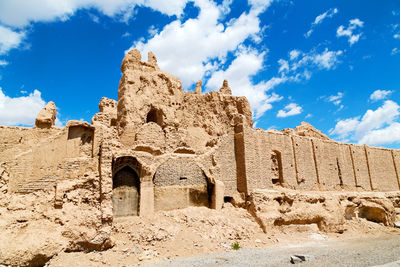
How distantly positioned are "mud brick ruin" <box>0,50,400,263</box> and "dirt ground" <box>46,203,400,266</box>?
0.57 m

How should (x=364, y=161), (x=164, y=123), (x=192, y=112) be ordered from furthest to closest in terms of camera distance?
(x=192, y=112) < (x=364, y=161) < (x=164, y=123)

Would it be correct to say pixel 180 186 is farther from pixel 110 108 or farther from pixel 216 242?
pixel 110 108

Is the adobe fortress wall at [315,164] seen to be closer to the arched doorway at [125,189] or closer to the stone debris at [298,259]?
the stone debris at [298,259]

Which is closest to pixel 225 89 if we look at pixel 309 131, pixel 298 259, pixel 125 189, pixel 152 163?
pixel 309 131

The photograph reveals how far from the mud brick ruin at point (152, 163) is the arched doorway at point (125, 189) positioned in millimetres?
40

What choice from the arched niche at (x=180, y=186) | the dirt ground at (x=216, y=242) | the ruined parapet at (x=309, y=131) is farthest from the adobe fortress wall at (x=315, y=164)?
the ruined parapet at (x=309, y=131)

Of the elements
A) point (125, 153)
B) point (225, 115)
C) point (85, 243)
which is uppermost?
point (225, 115)

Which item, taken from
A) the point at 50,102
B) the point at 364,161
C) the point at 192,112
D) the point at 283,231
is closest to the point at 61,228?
the point at 50,102

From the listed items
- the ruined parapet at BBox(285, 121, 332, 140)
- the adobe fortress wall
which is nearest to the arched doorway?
the adobe fortress wall

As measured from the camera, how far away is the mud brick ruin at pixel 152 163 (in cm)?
911

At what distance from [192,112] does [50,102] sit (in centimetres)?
1253

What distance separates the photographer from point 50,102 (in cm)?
1195

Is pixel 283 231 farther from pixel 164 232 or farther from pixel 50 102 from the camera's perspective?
pixel 50 102

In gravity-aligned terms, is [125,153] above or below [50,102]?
below
